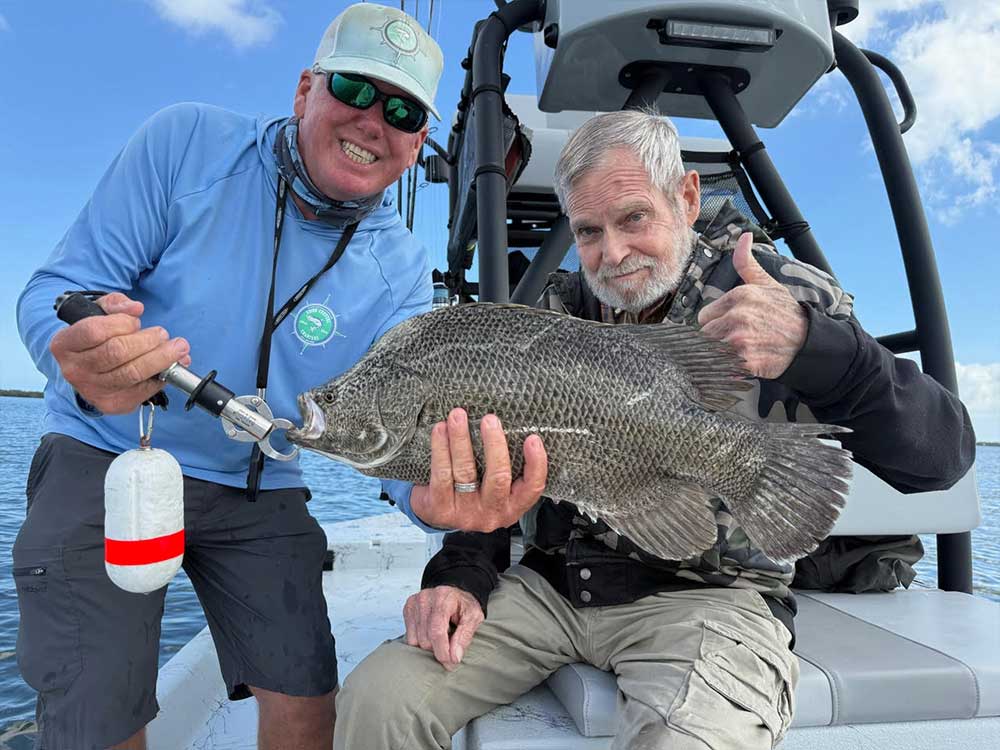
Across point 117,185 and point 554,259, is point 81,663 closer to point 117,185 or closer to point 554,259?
point 117,185

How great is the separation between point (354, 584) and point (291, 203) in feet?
13.1

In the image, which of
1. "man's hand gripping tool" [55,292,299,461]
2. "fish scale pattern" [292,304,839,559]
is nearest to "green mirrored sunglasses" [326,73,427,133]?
"fish scale pattern" [292,304,839,559]

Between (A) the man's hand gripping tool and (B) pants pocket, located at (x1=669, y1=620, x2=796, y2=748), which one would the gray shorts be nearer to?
(A) the man's hand gripping tool

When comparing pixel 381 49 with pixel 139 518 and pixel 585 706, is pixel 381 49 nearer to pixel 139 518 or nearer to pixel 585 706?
pixel 139 518

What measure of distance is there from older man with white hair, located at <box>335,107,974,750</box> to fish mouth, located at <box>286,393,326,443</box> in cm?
71

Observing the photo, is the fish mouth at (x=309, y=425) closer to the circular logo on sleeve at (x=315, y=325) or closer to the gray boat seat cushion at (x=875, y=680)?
the circular logo on sleeve at (x=315, y=325)

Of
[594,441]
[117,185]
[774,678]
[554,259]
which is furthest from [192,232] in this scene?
[774,678]

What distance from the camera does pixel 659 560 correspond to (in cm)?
221

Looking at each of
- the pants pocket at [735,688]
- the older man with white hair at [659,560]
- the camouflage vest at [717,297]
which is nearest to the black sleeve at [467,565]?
the older man with white hair at [659,560]

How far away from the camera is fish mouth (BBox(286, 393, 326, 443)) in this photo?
6.03 ft

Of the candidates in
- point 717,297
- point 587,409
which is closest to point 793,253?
point 717,297

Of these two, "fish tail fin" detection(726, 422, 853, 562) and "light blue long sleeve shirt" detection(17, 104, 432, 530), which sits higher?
"light blue long sleeve shirt" detection(17, 104, 432, 530)

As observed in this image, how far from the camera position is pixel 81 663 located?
2312mm

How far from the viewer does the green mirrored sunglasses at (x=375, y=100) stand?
2570mm
